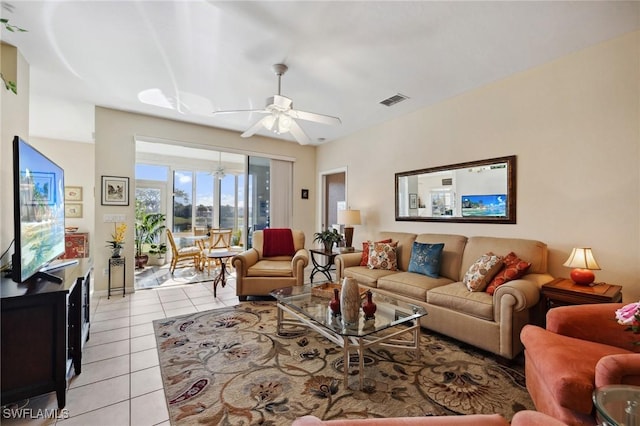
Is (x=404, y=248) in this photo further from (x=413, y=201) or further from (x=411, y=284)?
(x=411, y=284)

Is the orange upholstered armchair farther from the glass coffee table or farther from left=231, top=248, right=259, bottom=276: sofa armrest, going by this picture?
left=231, top=248, right=259, bottom=276: sofa armrest

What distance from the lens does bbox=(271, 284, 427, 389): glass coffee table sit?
192cm

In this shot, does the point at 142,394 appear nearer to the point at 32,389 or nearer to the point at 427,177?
the point at 32,389

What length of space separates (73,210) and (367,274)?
6261mm

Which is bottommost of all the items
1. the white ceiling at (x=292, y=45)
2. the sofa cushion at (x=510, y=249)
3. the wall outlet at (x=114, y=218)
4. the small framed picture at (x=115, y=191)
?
the sofa cushion at (x=510, y=249)

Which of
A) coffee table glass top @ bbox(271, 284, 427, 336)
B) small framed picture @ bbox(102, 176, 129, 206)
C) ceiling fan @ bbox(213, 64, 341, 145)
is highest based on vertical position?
ceiling fan @ bbox(213, 64, 341, 145)

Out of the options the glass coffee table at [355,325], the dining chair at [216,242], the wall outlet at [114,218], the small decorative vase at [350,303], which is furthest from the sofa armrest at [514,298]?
the dining chair at [216,242]

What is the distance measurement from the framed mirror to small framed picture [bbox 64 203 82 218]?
6.47 meters

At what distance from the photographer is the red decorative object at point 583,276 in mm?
2221

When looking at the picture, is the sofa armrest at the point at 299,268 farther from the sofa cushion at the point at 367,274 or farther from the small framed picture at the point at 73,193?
the small framed picture at the point at 73,193

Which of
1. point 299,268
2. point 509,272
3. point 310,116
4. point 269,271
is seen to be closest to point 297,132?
point 310,116

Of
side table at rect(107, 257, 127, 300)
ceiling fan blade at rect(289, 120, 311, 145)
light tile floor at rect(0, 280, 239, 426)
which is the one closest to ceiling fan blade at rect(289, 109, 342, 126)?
ceiling fan blade at rect(289, 120, 311, 145)

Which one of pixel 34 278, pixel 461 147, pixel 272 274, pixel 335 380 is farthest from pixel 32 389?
pixel 461 147

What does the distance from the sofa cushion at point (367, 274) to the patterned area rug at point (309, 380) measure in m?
0.83
